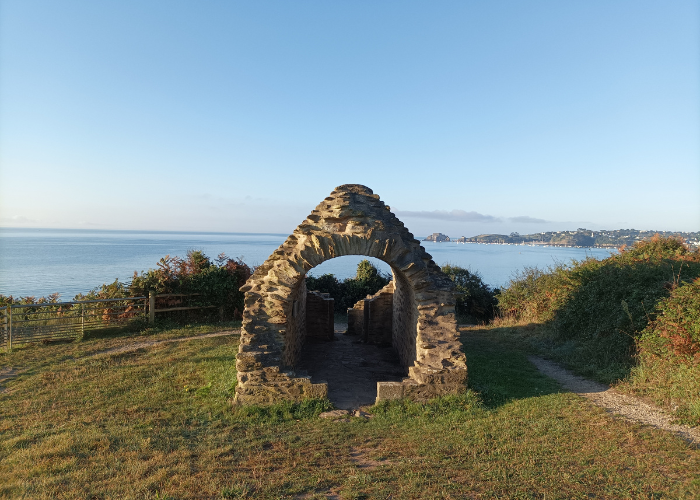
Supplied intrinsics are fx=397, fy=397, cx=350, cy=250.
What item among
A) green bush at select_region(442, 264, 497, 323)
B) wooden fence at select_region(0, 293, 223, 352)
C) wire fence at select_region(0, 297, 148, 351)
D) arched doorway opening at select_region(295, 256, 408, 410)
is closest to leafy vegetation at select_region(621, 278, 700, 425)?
arched doorway opening at select_region(295, 256, 408, 410)

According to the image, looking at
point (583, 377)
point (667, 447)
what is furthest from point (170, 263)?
→ point (667, 447)

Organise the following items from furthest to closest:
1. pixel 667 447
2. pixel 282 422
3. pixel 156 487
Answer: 1. pixel 282 422
2. pixel 667 447
3. pixel 156 487

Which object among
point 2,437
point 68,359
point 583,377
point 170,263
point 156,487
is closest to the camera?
point 156,487

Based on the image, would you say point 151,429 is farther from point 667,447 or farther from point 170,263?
point 170,263

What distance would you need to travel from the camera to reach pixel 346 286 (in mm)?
21469

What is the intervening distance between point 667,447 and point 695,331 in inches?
148

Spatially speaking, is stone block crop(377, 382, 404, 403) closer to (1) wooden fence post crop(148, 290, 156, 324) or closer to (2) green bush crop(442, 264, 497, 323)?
(1) wooden fence post crop(148, 290, 156, 324)

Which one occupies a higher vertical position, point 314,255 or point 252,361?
point 314,255

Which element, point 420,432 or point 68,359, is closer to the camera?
point 420,432

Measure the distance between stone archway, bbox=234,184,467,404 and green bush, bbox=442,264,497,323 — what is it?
13.7 meters

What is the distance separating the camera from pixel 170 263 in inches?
678

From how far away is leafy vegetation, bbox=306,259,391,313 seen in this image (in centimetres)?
2111

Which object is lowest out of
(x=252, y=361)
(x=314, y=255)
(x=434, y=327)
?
(x=252, y=361)

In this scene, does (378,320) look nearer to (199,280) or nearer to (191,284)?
(199,280)
